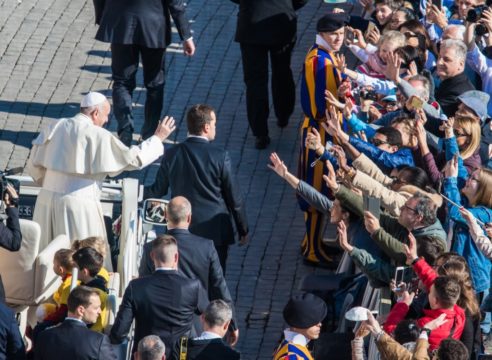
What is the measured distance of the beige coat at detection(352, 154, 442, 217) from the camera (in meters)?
11.0

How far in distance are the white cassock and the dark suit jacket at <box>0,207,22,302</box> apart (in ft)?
3.92

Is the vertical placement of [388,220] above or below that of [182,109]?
above

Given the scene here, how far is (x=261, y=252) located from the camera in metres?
13.2

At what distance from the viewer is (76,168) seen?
11.4 metres

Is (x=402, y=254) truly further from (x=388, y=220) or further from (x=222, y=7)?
(x=222, y=7)

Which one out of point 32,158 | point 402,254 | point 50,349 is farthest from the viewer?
point 32,158

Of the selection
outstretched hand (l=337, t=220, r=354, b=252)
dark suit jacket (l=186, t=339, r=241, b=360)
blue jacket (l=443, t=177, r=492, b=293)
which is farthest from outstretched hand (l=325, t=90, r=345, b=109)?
dark suit jacket (l=186, t=339, r=241, b=360)

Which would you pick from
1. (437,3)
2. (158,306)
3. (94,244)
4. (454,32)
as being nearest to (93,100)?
(94,244)

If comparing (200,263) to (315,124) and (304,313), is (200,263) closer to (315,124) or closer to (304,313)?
(304,313)

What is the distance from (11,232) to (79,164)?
4.31ft

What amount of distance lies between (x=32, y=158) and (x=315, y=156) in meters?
2.69

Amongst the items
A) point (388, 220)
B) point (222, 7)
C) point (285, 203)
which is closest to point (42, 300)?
point (388, 220)

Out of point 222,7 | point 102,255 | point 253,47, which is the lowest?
point 222,7

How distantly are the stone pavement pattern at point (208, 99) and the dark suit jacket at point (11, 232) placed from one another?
220 cm
